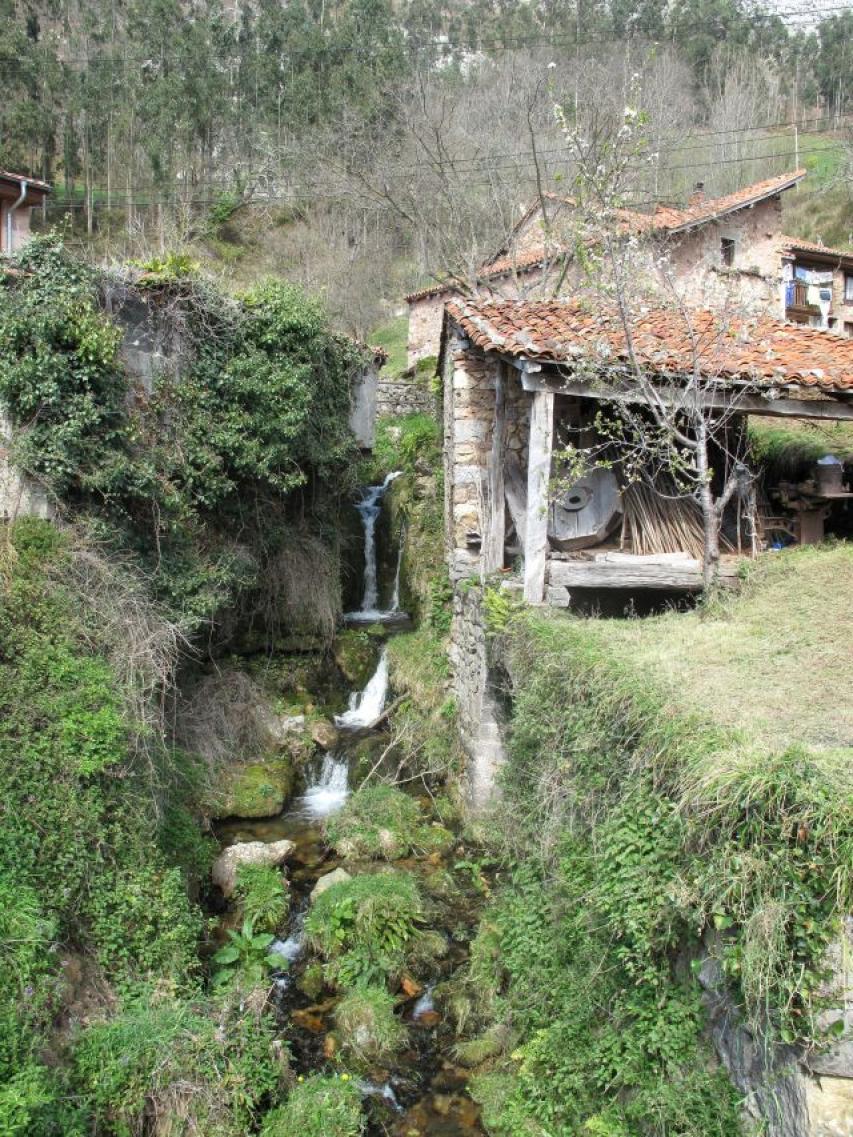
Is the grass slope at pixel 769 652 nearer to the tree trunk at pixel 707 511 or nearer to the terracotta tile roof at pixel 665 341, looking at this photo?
the tree trunk at pixel 707 511

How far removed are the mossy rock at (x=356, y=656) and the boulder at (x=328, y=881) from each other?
4670 millimetres

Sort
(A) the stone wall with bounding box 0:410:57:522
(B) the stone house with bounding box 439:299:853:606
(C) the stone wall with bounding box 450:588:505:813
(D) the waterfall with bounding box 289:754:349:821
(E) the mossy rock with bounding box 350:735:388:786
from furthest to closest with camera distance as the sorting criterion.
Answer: (E) the mossy rock with bounding box 350:735:388:786 → (D) the waterfall with bounding box 289:754:349:821 → (C) the stone wall with bounding box 450:588:505:813 → (A) the stone wall with bounding box 0:410:57:522 → (B) the stone house with bounding box 439:299:853:606

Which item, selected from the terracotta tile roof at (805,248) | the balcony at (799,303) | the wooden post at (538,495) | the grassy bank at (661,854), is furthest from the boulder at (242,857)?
the terracotta tile roof at (805,248)

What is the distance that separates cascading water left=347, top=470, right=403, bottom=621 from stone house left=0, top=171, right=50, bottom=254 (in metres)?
9.22

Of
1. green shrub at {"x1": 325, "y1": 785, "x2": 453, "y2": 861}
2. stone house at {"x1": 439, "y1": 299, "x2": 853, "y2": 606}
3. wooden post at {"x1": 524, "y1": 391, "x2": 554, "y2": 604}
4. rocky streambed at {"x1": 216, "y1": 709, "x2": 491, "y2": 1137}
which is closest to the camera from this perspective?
rocky streambed at {"x1": 216, "y1": 709, "x2": 491, "y2": 1137}

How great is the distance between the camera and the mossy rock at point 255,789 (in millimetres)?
10828

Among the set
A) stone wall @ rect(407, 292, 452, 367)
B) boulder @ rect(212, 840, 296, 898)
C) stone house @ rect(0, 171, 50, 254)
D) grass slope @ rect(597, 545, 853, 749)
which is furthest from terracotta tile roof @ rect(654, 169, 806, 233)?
boulder @ rect(212, 840, 296, 898)

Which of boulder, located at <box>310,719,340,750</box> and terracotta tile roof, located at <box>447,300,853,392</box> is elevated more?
terracotta tile roof, located at <box>447,300,853,392</box>

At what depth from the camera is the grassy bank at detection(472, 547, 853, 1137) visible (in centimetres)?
404

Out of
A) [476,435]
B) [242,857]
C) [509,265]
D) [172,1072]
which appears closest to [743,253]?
[509,265]

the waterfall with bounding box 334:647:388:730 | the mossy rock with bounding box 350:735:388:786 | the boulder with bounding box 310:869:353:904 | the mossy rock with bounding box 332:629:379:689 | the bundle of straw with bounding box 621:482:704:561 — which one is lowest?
the boulder with bounding box 310:869:353:904

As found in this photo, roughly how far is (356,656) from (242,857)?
4920mm

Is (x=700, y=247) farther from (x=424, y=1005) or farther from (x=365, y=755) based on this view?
(x=424, y=1005)

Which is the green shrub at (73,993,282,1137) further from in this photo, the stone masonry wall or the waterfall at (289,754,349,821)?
the stone masonry wall
